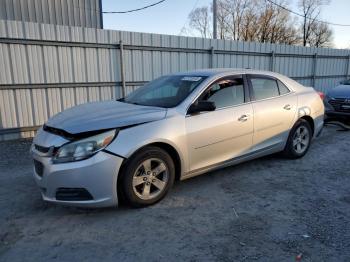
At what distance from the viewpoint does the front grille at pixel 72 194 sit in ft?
10.0

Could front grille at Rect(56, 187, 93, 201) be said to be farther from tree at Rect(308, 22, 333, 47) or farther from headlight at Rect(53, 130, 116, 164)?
tree at Rect(308, 22, 333, 47)

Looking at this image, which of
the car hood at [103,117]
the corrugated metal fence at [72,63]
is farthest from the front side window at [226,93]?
the corrugated metal fence at [72,63]

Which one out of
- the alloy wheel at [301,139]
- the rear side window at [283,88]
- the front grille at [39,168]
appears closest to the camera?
the front grille at [39,168]

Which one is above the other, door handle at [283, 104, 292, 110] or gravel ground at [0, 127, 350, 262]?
door handle at [283, 104, 292, 110]

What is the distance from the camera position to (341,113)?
781 centimetres

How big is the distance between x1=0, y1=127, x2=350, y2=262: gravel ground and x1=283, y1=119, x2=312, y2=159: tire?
2.00 ft

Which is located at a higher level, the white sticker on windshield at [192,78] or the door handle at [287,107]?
the white sticker on windshield at [192,78]

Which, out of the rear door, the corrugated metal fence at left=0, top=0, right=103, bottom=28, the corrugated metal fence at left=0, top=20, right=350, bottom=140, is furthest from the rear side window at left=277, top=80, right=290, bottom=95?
the corrugated metal fence at left=0, top=0, right=103, bottom=28

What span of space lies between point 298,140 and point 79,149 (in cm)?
381

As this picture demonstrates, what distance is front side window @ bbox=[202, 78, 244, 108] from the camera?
157 inches

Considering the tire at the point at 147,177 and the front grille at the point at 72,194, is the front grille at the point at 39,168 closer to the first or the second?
the front grille at the point at 72,194

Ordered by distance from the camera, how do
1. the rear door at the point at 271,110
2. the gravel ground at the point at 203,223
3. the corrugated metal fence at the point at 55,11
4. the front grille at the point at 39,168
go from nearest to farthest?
the gravel ground at the point at 203,223 → the front grille at the point at 39,168 → the rear door at the point at 271,110 → the corrugated metal fence at the point at 55,11

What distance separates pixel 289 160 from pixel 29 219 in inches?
160

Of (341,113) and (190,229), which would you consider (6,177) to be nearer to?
(190,229)
